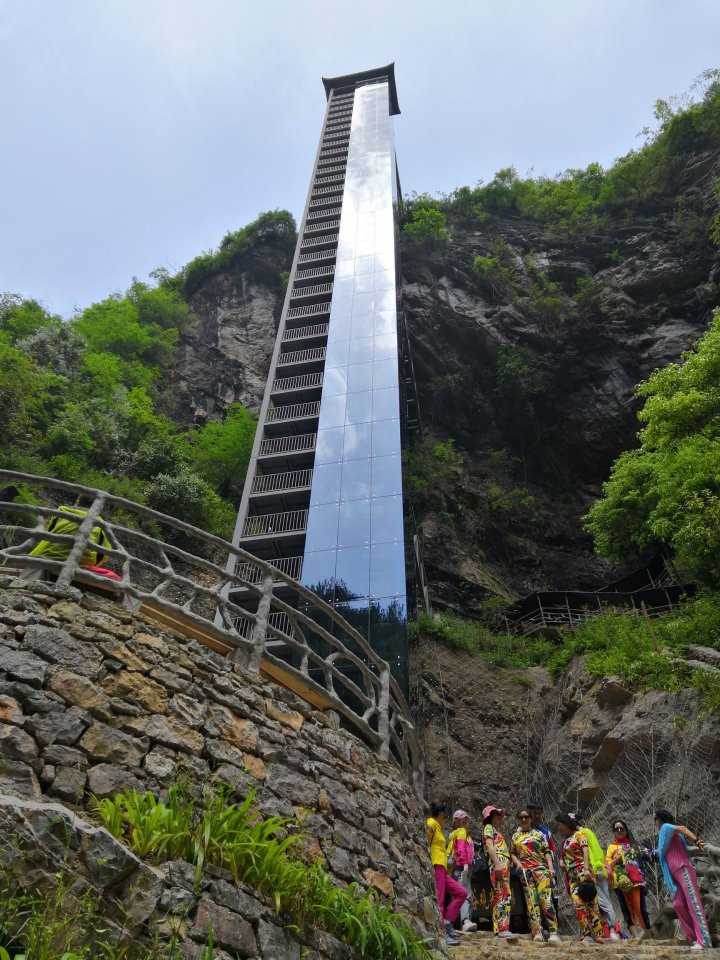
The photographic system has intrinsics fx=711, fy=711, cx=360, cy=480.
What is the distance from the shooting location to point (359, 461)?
66.2 ft

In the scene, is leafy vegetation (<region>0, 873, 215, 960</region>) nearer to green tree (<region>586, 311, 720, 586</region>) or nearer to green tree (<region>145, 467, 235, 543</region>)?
green tree (<region>586, 311, 720, 586</region>)

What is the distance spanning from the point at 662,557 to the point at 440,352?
1215 centimetres

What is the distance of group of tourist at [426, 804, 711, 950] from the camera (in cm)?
626

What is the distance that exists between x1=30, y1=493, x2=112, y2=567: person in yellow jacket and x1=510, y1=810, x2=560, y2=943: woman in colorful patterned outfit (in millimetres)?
4766

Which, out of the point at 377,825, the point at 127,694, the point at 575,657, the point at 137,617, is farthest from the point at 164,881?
the point at 575,657

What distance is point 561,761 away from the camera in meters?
13.8

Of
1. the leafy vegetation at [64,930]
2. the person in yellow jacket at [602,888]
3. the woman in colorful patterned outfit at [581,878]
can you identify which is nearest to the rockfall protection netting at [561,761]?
the person in yellow jacket at [602,888]

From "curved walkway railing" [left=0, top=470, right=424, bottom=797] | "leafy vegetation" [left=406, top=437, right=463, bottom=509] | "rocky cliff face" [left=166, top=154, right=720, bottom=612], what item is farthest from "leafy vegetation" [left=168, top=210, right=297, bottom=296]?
"curved walkway railing" [left=0, top=470, right=424, bottom=797]

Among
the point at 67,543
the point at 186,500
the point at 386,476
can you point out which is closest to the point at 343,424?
the point at 386,476

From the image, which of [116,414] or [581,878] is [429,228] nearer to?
[116,414]

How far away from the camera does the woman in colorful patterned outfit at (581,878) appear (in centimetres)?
644

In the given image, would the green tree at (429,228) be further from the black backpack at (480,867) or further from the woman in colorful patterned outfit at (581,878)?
the black backpack at (480,867)

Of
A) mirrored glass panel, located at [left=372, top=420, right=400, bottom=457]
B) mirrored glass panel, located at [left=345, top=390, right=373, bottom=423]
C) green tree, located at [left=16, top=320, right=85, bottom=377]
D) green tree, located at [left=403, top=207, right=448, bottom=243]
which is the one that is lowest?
mirrored glass panel, located at [left=372, top=420, right=400, bottom=457]

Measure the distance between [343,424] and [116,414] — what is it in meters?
7.51
